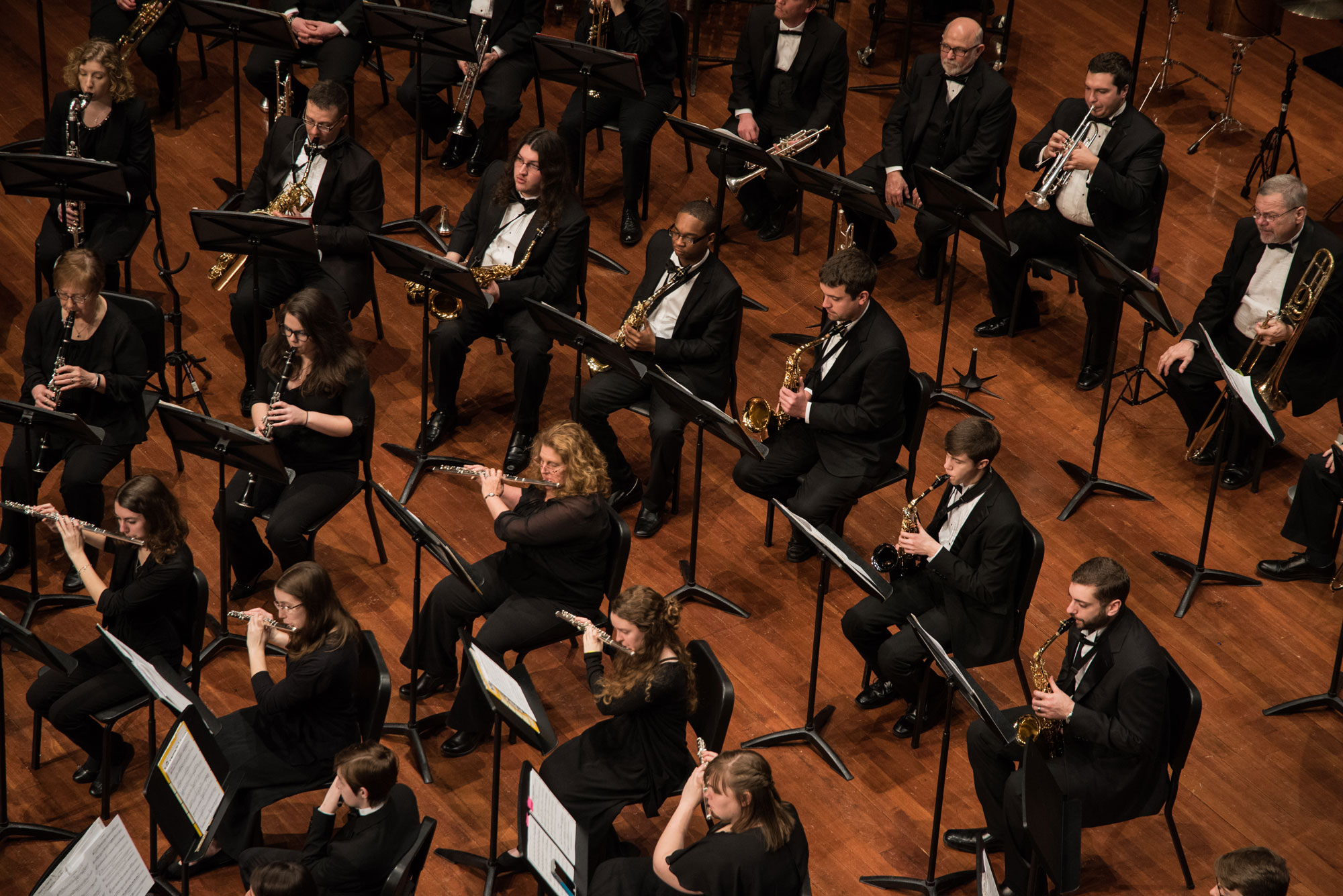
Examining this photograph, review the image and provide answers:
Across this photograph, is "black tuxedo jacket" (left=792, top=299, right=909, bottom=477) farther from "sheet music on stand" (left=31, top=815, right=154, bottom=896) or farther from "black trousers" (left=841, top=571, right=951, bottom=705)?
"sheet music on stand" (left=31, top=815, right=154, bottom=896)

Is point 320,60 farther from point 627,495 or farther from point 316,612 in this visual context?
point 316,612

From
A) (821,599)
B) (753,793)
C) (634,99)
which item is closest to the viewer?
(753,793)

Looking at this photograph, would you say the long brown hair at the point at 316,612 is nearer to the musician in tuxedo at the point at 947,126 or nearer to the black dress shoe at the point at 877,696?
the black dress shoe at the point at 877,696

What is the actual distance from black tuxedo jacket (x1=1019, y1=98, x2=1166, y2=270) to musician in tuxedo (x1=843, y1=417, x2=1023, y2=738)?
5.92 feet

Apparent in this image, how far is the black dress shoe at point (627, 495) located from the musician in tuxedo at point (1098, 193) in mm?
1941

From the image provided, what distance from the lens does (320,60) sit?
838 centimetres

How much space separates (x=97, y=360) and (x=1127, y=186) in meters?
4.35

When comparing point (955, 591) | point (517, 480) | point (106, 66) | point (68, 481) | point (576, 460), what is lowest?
point (68, 481)

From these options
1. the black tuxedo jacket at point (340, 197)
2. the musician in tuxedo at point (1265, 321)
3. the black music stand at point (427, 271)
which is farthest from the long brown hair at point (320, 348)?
the musician in tuxedo at point (1265, 321)

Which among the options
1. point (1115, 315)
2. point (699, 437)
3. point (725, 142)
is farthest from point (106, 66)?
point (1115, 315)

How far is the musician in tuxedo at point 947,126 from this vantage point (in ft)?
24.5

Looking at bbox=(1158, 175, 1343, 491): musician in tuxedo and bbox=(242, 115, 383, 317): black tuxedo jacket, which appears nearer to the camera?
bbox=(1158, 175, 1343, 491): musician in tuxedo

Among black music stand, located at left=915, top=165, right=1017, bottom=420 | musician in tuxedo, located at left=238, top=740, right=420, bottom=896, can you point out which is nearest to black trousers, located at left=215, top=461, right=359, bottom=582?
musician in tuxedo, located at left=238, top=740, right=420, bottom=896

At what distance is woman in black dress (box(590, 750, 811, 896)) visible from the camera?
15.1ft
